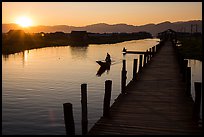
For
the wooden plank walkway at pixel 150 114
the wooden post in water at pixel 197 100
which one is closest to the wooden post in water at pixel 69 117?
the wooden plank walkway at pixel 150 114

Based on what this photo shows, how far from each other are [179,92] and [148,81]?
3.61m

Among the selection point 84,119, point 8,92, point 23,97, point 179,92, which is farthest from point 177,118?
point 8,92

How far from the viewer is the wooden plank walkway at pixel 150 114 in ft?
28.7

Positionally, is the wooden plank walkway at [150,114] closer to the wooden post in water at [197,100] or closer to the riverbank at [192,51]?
the wooden post in water at [197,100]

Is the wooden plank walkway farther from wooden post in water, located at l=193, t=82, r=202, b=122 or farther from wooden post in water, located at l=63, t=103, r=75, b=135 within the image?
wooden post in water, located at l=63, t=103, r=75, b=135

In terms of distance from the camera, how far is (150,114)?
34.6 feet

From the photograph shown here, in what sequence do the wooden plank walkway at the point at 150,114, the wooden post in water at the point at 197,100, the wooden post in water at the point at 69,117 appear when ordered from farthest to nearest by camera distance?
1. the wooden post in water at the point at 197,100
2. the wooden plank walkway at the point at 150,114
3. the wooden post in water at the point at 69,117

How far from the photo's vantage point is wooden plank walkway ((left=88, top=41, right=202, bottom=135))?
8.74m

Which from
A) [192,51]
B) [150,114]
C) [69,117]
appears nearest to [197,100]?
[150,114]

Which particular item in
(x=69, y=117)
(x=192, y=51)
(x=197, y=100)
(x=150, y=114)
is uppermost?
(x=192, y=51)

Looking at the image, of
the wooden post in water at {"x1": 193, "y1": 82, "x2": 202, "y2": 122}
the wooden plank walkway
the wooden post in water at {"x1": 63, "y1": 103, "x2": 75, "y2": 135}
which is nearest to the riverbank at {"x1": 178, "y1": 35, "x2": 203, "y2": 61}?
the wooden plank walkway

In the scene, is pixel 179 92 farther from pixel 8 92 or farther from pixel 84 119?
pixel 8 92

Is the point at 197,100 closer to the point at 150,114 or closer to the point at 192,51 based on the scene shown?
the point at 150,114

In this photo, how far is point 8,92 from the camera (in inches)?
853
